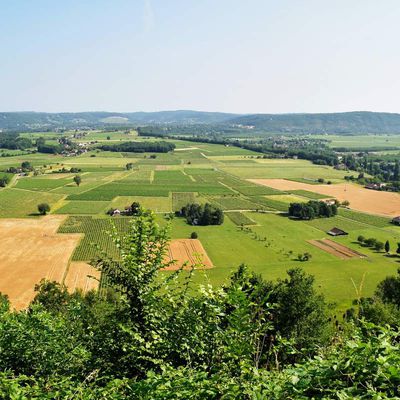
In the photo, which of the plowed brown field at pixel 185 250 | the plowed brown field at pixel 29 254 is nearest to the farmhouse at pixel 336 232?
the plowed brown field at pixel 185 250

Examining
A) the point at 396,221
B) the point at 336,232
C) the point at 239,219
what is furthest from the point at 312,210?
the point at 396,221

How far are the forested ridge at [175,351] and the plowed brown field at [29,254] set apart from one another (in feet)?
146

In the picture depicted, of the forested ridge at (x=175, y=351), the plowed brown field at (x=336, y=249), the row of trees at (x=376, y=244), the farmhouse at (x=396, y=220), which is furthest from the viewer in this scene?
the farmhouse at (x=396, y=220)

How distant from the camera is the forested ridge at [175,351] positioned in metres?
8.88

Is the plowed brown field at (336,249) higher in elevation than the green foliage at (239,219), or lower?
lower

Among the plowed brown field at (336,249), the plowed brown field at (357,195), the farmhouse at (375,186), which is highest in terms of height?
the farmhouse at (375,186)

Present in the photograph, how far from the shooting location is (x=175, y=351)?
545 inches

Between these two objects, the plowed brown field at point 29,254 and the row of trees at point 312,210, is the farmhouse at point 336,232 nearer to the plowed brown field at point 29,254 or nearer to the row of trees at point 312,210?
the row of trees at point 312,210

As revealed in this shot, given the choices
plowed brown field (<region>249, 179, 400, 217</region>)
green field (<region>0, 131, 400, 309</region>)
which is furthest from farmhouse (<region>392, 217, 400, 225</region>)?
plowed brown field (<region>249, 179, 400, 217</region>)

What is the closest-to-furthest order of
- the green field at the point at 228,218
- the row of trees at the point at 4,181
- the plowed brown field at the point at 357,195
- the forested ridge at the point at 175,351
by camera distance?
the forested ridge at the point at 175,351
the green field at the point at 228,218
the plowed brown field at the point at 357,195
the row of trees at the point at 4,181

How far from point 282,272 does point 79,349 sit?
58.4 meters

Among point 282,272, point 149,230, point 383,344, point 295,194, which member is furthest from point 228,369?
point 295,194

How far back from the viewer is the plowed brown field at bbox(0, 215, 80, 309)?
205ft

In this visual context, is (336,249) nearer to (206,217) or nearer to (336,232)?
(336,232)
